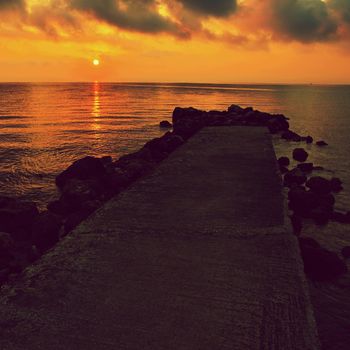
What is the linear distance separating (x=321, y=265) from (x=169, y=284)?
2810 mm

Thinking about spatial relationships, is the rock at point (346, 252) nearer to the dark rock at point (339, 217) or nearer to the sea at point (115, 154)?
the sea at point (115, 154)

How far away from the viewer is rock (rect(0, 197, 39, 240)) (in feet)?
21.8

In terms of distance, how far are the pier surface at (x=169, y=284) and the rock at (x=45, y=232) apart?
1.43m

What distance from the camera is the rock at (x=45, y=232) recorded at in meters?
6.08

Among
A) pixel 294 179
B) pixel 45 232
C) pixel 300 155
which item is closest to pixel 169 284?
pixel 45 232

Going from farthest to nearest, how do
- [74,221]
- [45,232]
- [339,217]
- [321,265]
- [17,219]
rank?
[339,217] → [17,219] → [74,221] → [45,232] → [321,265]

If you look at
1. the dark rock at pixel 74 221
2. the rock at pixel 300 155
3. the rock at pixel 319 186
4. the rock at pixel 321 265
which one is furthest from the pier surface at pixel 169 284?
the rock at pixel 300 155

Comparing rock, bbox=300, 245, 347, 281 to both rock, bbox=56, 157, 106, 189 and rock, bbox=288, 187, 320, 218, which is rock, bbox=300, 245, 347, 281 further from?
rock, bbox=56, 157, 106, 189

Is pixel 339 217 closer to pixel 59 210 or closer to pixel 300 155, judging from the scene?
pixel 59 210

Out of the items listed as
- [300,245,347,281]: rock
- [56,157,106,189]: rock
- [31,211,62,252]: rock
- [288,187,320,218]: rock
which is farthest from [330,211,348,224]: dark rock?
[56,157,106,189]: rock

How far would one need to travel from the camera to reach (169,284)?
10.8ft

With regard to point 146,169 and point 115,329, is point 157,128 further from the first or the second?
point 115,329

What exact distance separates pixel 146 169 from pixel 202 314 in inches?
291

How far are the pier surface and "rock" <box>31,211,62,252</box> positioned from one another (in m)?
1.43
